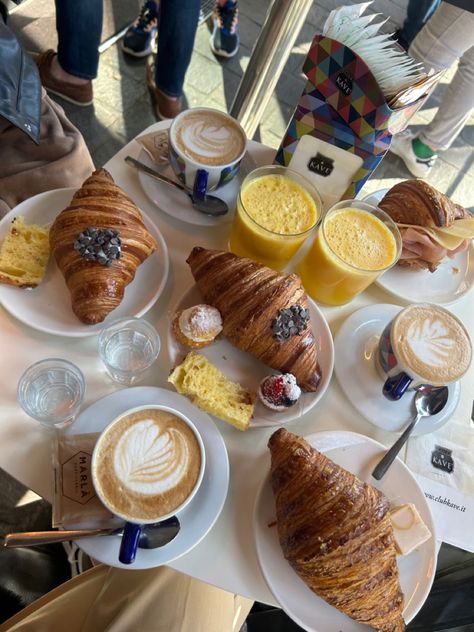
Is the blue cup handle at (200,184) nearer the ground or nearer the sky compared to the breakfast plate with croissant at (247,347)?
nearer the sky

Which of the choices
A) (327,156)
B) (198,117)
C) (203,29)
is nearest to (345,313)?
(327,156)

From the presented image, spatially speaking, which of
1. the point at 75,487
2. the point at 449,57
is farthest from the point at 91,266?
the point at 449,57

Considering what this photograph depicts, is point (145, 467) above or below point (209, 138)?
below

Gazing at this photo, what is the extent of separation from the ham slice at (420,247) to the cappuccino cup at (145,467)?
0.69 meters

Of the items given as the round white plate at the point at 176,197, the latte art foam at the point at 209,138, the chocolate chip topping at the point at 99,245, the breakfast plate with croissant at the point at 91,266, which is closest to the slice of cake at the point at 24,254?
the breakfast plate with croissant at the point at 91,266

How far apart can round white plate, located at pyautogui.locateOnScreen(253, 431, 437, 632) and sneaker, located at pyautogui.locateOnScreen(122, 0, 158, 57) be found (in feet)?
8.22

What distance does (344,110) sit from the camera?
42.2 inches

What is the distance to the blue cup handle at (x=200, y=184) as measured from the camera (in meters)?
1.16

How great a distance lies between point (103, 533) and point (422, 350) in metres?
0.69

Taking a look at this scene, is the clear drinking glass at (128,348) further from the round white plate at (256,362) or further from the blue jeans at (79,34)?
the blue jeans at (79,34)

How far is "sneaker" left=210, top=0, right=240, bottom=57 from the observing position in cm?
276

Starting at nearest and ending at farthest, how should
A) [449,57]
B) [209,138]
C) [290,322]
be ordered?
1. [290,322]
2. [209,138]
3. [449,57]

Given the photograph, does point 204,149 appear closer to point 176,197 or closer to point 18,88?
point 176,197

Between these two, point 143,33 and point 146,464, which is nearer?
point 146,464
